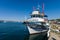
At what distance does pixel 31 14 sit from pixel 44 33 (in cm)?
1046

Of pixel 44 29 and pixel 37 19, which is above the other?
pixel 37 19

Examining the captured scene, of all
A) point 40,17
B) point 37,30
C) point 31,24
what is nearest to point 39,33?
point 37,30

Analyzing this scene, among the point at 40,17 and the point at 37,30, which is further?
the point at 37,30

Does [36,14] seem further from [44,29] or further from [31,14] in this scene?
[44,29]

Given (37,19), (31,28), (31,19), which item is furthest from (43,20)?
(31,28)

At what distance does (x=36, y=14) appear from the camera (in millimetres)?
37594

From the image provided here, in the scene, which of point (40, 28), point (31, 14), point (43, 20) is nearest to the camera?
point (43, 20)

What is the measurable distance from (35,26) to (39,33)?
390 cm

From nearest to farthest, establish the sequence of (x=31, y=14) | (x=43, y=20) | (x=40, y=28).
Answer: (x=43, y=20), (x=31, y=14), (x=40, y=28)

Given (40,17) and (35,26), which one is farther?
(35,26)

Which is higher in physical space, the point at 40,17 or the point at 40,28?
the point at 40,17

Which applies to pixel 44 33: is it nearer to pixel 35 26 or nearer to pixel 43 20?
pixel 35 26

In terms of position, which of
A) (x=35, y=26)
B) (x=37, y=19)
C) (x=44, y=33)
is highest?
(x=37, y=19)

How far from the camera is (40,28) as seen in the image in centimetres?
4116
